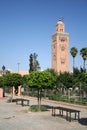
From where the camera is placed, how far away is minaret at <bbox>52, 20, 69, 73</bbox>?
347 ft

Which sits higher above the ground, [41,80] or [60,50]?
[60,50]

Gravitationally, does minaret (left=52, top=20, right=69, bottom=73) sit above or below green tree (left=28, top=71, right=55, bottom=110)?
above

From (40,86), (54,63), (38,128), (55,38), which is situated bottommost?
(38,128)

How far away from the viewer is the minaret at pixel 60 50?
106m

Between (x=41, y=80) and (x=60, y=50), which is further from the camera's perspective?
(x=60, y=50)

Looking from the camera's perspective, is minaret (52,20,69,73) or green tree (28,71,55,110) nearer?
green tree (28,71,55,110)

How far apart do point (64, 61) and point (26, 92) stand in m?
55.8

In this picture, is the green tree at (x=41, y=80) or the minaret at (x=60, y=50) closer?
the green tree at (x=41, y=80)

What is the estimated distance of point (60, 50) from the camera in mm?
107062

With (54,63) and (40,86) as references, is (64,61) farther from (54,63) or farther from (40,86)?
(40,86)

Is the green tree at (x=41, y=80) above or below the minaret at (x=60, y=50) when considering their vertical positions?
below

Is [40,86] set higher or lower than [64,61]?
lower

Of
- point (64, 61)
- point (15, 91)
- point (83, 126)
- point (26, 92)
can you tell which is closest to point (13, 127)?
point (83, 126)

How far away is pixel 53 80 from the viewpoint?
79.3 ft
